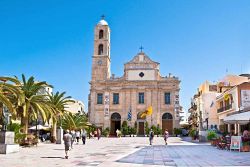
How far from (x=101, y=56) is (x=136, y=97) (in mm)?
9673

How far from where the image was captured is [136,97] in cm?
5891

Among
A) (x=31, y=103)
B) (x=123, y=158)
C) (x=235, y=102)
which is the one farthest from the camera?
(x=235, y=102)

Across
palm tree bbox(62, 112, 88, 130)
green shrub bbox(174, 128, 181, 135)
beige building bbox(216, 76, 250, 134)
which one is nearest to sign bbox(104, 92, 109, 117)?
green shrub bbox(174, 128, 181, 135)

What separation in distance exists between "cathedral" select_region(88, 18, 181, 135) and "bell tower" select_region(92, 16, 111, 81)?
3.96 ft

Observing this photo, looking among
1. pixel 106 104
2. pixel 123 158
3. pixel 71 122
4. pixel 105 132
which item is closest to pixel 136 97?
pixel 106 104

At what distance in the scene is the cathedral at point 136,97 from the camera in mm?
57938

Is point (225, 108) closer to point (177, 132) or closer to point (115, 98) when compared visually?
point (177, 132)

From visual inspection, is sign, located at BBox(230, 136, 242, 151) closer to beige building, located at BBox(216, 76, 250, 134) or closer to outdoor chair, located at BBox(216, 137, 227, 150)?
outdoor chair, located at BBox(216, 137, 227, 150)

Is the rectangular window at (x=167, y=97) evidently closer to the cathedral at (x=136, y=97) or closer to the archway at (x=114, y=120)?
the cathedral at (x=136, y=97)

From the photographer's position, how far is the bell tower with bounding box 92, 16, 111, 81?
60719 mm

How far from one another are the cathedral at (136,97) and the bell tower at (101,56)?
1.21m

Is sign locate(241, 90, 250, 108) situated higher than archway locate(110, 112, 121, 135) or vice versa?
sign locate(241, 90, 250, 108)

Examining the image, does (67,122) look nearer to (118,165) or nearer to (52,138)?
(52,138)

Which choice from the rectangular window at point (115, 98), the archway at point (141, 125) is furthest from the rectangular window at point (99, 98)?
the archway at point (141, 125)
